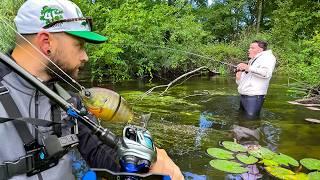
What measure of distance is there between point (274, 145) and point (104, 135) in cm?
514

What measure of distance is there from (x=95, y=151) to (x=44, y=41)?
648mm

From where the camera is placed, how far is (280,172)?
4.91m

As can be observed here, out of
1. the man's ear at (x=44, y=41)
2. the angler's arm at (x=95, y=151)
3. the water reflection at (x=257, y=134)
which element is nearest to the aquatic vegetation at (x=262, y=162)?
the water reflection at (x=257, y=134)

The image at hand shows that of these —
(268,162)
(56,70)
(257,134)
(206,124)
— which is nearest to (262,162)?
(268,162)

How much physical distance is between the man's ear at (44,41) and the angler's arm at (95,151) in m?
0.42

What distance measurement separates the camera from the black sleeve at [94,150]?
1.92m

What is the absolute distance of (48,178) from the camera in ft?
5.22

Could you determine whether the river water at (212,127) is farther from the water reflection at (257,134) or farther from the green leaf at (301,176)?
the green leaf at (301,176)

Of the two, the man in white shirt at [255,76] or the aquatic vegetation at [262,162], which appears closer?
the aquatic vegetation at [262,162]

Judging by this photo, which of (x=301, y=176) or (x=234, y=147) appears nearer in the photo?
(x=301, y=176)

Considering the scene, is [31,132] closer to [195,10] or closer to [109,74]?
[109,74]

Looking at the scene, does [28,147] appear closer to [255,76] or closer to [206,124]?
→ [255,76]

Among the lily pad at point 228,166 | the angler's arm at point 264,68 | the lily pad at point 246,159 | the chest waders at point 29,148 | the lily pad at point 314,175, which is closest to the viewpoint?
the chest waders at point 29,148

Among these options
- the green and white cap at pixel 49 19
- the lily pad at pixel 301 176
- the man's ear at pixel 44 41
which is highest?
the green and white cap at pixel 49 19
